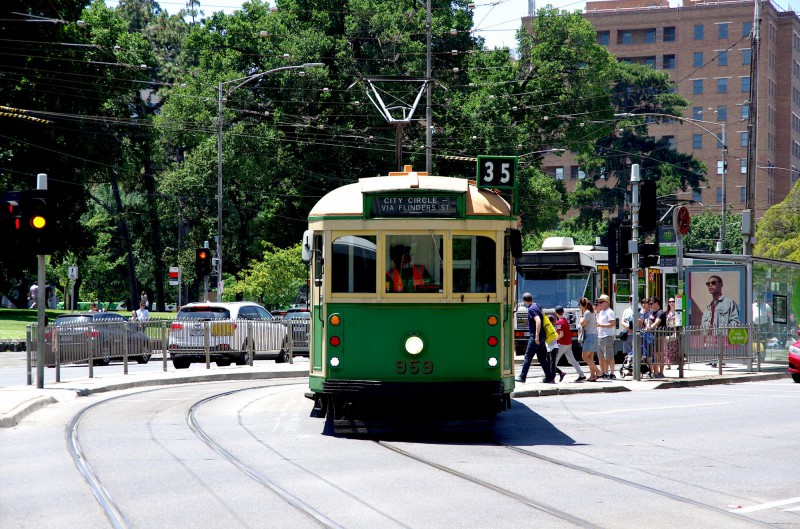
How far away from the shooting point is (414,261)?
1371 cm

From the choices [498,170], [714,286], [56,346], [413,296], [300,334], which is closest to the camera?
[413,296]

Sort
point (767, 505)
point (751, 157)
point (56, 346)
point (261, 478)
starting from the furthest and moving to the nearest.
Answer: point (751, 157), point (56, 346), point (261, 478), point (767, 505)

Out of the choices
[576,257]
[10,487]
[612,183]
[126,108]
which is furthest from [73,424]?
[612,183]

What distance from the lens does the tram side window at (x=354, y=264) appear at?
1373 cm

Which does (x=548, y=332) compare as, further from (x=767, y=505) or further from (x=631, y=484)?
(x=767, y=505)

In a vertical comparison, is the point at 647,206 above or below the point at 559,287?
above

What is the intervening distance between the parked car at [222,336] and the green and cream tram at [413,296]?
14.3m

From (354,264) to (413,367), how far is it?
1424 millimetres

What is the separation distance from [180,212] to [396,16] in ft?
68.0

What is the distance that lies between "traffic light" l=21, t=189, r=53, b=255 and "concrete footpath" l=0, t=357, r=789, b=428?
2359 millimetres

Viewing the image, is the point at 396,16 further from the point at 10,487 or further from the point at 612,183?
the point at 612,183

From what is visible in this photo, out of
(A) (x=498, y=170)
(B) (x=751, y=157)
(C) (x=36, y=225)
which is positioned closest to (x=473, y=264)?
(A) (x=498, y=170)

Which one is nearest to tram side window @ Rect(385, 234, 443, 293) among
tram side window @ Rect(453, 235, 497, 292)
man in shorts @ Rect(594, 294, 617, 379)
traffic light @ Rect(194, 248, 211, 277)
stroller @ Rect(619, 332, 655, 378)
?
tram side window @ Rect(453, 235, 497, 292)

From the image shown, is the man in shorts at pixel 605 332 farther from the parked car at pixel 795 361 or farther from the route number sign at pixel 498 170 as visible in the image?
the route number sign at pixel 498 170
